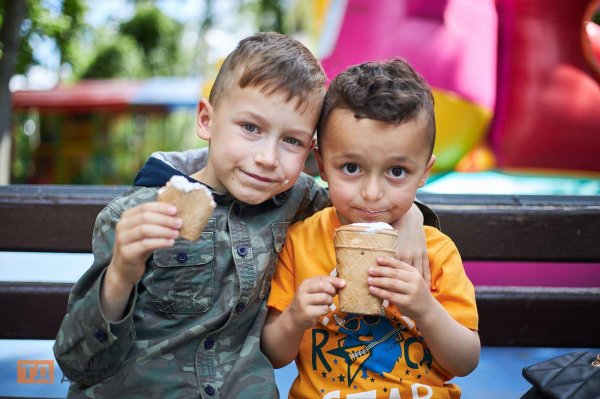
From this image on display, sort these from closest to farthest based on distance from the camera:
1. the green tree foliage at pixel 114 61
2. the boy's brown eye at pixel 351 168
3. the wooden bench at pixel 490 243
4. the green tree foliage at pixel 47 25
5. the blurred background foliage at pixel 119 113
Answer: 1. the boy's brown eye at pixel 351 168
2. the wooden bench at pixel 490 243
3. the green tree foliage at pixel 47 25
4. the blurred background foliage at pixel 119 113
5. the green tree foliage at pixel 114 61

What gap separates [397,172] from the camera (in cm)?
187

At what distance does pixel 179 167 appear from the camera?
2.19 m

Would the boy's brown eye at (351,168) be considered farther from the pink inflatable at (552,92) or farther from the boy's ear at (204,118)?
the pink inflatable at (552,92)

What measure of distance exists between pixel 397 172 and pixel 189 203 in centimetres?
65

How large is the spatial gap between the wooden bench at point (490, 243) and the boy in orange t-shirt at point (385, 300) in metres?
0.53

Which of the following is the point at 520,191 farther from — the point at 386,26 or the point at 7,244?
the point at 7,244

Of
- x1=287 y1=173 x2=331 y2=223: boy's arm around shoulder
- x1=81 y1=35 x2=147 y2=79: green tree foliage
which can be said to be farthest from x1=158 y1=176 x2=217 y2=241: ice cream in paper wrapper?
x1=81 y1=35 x2=147 y2=79: green tree foliage

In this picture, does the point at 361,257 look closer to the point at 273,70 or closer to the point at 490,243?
the point at 273,70

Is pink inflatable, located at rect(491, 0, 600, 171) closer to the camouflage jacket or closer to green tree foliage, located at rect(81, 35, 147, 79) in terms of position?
the camouflage jacket

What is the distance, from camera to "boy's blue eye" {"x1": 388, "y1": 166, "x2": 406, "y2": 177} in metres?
1.87

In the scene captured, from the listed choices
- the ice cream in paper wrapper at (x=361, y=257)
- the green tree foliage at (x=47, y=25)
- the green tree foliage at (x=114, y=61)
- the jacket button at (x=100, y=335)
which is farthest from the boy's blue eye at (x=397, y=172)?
the green tree foliage at (x=114, y=61)

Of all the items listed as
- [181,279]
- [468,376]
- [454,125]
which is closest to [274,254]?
[181,279]

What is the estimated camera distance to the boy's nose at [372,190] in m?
1.82

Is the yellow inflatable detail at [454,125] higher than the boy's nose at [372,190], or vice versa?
the boy's nose at [372,190]
